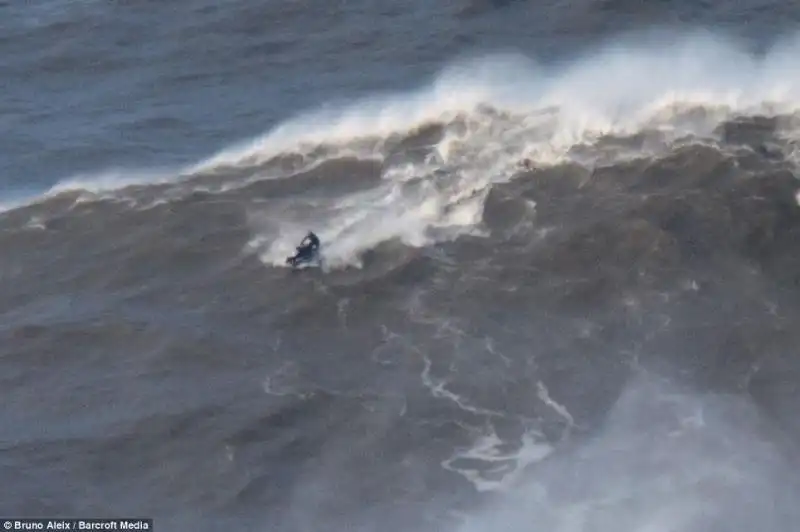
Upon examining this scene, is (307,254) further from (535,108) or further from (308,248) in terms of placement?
(535,108)

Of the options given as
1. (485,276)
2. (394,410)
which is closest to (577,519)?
(394,410)

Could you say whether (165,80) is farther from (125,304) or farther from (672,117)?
(672,117)

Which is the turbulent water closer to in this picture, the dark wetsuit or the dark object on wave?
the dark object on wave

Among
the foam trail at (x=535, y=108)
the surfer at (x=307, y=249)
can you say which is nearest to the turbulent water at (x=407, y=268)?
the foam trail at (x=535, y=108)

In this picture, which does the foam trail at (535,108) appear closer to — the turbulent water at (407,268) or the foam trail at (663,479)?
the turbulent water at (407,268)

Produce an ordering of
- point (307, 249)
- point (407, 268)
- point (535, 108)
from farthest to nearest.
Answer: point (535, 108) → point (307, 249) → point (407, 268)

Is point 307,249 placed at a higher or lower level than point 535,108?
lower

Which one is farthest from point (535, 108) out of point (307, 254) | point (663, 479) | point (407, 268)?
point (663, 479)
